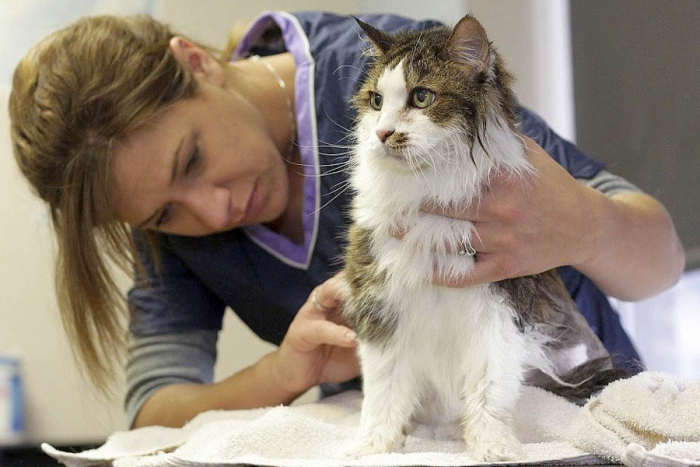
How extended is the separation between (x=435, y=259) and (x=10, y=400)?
153 centimetres

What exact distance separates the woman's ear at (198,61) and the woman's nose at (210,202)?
0.19 meters

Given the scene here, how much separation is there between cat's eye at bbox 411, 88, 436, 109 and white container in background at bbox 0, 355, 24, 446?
156 cm

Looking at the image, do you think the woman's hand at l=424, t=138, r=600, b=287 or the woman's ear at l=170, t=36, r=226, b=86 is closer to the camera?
the woman's hand at l=424, t=138, r=600, b=287

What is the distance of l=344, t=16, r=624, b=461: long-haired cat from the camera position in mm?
721

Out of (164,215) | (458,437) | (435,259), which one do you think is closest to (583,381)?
(458,437)

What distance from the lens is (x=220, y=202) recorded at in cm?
110

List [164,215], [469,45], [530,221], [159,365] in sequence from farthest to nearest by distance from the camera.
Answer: [159,365]
[164,215]
[530,221]
[469,45]

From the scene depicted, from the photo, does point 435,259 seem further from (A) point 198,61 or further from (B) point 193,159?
(A) point 198,61

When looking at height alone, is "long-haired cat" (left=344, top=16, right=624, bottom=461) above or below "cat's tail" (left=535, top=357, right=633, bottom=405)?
above

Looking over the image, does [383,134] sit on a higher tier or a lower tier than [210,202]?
higher

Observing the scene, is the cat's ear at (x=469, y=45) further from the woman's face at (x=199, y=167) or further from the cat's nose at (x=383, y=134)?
the woman's face at (x=199, y=167)

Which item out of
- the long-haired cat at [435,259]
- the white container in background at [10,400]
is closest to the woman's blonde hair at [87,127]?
the long-haired cat at [435,259]

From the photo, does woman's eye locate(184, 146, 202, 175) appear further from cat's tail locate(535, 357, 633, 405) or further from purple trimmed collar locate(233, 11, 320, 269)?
cat's tail locate(535, 357, 633, 405)

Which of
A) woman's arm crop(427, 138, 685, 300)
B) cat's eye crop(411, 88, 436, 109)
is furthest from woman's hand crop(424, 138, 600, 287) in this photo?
cat's eye crop(411, 88, 436, 109)
